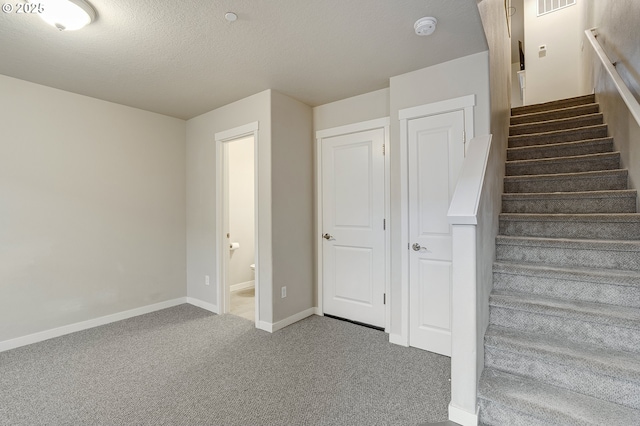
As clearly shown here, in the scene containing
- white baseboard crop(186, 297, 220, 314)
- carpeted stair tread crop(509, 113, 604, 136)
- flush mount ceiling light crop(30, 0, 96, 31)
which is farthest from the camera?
white baseboard crop(186, 297, 220, 314)

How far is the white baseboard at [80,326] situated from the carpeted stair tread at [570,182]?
4145mm

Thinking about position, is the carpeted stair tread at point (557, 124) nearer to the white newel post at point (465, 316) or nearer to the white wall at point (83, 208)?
the white newel post at point (465, 316)

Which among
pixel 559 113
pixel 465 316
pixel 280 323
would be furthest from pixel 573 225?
pixel 280 323

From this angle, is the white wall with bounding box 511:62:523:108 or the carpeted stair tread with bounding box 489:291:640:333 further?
the white wall with bounding box 511:62:523:108

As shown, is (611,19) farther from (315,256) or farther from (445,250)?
(315,256)

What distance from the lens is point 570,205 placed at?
99.8 inches

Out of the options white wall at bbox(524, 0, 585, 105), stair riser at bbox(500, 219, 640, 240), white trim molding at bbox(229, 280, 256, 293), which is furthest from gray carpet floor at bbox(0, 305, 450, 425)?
white wall at bbox(524, 0, 585, 105)

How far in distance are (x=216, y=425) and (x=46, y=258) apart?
2535 mm

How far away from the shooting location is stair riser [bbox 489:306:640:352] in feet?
5.47

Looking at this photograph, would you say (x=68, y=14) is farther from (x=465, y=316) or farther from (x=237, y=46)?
(x=465, y=316)

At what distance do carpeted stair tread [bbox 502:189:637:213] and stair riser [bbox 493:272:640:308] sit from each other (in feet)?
2.82

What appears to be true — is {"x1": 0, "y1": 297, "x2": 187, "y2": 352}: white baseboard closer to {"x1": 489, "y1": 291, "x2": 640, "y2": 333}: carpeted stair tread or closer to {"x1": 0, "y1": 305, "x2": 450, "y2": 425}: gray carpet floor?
{"x1": 0, "y1": 305, "x2": 450, "y2": 425}: gray carpet floor

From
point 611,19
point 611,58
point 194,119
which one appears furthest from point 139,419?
point 611,19

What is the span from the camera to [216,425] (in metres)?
1.74
